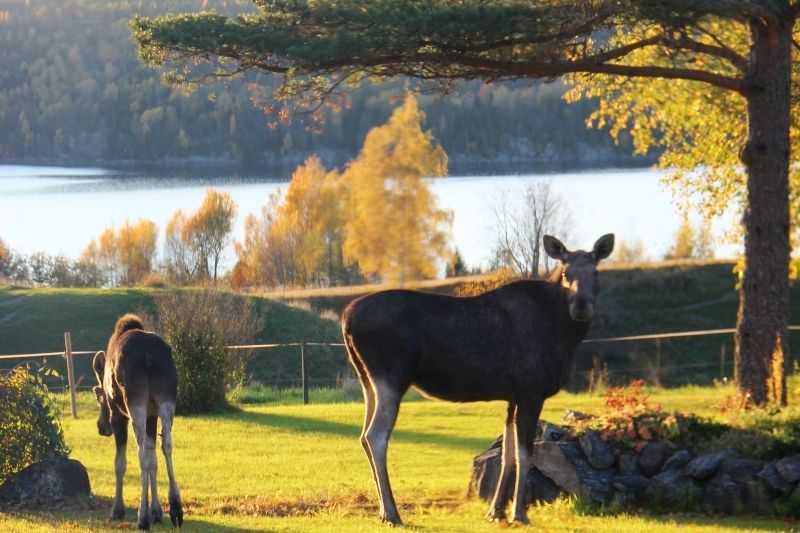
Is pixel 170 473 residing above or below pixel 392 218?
below

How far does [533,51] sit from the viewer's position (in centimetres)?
1587

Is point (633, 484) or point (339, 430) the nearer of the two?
point (633, 484)

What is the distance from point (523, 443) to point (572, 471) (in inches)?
50.9

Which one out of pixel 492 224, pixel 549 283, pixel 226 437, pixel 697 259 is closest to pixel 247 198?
→ pixel 492 224

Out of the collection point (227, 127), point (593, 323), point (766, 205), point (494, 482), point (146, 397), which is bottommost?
point (593, 323)

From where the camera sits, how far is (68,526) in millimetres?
10453

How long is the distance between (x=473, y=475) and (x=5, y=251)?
68689mm

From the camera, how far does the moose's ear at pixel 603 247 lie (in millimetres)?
10674

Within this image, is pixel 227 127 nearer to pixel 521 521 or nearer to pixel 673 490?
pixel 673 490

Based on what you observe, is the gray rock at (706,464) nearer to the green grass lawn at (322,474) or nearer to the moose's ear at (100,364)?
the green grass lawn at (322,474)

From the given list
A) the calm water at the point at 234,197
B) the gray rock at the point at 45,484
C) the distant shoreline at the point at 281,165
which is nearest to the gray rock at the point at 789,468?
the gray rock at the point at 45,484

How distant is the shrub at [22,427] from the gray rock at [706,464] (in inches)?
292

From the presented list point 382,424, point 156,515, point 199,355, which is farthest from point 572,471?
point 199,355

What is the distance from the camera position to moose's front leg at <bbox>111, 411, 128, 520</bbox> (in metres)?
11.2
